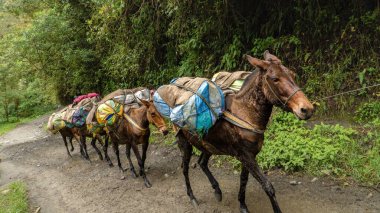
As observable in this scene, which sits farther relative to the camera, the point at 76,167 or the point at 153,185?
the point at 76,167

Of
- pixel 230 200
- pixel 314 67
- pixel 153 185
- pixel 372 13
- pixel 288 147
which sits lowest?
pixel 153 185

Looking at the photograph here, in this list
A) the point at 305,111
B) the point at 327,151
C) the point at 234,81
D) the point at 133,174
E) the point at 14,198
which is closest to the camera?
the point at 305,111

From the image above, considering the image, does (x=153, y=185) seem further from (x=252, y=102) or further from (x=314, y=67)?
(x=314, y=67)

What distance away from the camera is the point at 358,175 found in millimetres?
6008

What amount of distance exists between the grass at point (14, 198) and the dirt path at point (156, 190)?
0.23m

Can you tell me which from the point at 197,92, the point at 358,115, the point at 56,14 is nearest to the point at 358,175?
the point at 358,115

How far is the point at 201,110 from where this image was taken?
4.97 metres

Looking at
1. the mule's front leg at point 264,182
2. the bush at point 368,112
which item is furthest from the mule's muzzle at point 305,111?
the bush at point 368,112

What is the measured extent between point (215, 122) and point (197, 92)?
0.53 m

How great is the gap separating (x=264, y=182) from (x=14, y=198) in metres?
6.85

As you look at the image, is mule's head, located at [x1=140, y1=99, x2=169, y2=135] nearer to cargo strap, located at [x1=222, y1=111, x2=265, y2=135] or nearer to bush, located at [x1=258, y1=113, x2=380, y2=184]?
bush, located at [x1=258, y1=113, x2=380, y2=184]

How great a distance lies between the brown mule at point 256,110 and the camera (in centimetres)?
399

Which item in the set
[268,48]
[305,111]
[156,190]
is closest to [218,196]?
[156,190]

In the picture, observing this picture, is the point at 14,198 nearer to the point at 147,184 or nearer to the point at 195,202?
the point at 147,184
